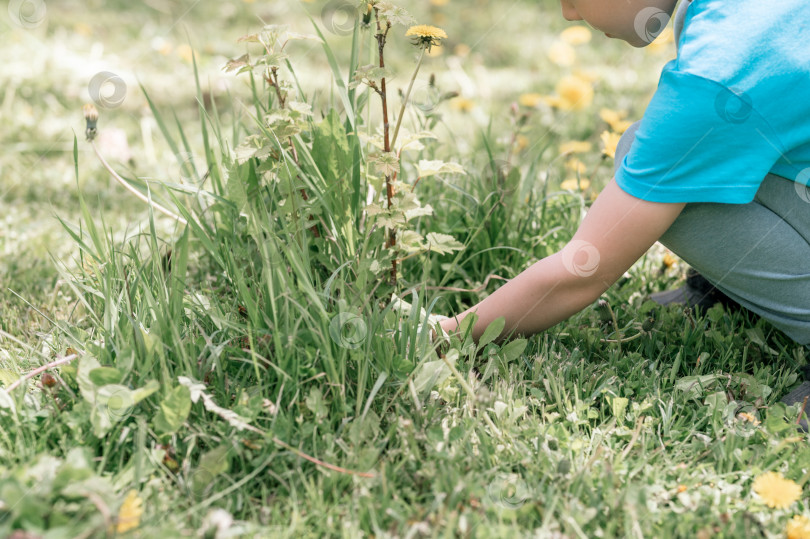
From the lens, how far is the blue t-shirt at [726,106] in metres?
1.20

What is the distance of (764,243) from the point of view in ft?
4.48

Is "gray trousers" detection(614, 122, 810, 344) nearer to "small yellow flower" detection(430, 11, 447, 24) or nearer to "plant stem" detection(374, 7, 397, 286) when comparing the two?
"plant stem" detection(374, 7, 397, 286)

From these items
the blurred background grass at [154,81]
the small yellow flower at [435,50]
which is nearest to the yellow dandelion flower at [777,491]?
the small yellow flower at [435,50]

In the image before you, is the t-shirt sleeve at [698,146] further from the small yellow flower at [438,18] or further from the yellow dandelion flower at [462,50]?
the small yellow flower at [438,18]

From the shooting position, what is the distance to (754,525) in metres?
1.07

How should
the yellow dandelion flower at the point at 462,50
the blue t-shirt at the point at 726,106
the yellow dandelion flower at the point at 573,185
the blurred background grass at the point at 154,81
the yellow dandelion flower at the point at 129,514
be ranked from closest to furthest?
1. the yellow dandelion flower at the point at 129,514
2. the blue t-shirt at the point at 726,106
3. the yellow dandelion flower at the point at 573,185
4. the blurred background grass at the point at 154,81
5. the yellow dandelion flower at the point at 462,50

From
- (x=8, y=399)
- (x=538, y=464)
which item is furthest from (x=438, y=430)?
(x=8, y=399)

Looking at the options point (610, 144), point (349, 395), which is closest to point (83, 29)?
point (610, 144)

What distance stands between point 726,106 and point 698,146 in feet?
0.24

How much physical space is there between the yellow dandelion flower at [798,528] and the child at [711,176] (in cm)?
42

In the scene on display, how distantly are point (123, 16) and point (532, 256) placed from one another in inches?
138

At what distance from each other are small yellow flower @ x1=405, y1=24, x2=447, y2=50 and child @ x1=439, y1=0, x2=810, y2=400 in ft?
1.00

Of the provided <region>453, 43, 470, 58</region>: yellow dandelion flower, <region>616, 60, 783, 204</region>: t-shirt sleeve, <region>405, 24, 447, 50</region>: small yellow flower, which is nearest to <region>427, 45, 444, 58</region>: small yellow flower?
<region>405, 24, 447, 50</region>: small yellow flower

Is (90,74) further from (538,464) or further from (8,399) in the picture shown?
(538,464)
